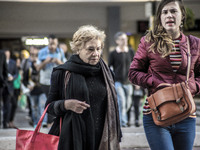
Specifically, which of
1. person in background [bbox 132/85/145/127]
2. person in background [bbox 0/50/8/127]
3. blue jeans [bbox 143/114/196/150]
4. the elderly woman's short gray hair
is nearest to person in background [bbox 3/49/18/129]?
person in background [bbox 0/50/8/127]

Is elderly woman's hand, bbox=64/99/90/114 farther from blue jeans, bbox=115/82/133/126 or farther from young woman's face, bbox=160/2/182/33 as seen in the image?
blue jeans, bbox=115/82/133/126

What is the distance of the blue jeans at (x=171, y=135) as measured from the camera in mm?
3270

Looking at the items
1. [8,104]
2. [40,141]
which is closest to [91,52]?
[40,141]

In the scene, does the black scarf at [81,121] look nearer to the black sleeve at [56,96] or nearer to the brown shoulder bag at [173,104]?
the black sleeve at [56,96]

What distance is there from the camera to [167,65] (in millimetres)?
3322

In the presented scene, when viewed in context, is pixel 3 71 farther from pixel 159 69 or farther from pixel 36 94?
pixel 159 69

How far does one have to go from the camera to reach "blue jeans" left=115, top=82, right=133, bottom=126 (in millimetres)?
8445

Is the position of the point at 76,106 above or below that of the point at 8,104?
above

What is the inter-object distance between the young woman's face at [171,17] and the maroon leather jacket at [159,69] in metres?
0.14

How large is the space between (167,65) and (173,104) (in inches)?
13.5

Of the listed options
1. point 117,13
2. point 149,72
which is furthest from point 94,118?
point 117,13

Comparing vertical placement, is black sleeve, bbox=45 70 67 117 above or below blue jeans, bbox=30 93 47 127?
above

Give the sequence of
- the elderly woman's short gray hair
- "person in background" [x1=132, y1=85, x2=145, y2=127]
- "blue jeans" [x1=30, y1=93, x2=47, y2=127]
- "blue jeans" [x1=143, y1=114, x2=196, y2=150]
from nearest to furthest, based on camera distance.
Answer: "blue jeans" [x1=143, y1=114, x2=196, y2=150] < the elderly woman's short gray hair < "blue jeans" [x1=30, y1=93, x2=47, y2=127] < "person in background" [x1=132, y1=85, x2=145, y2=127]

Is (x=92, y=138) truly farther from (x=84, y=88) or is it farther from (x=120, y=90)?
(x=120, y=90)
